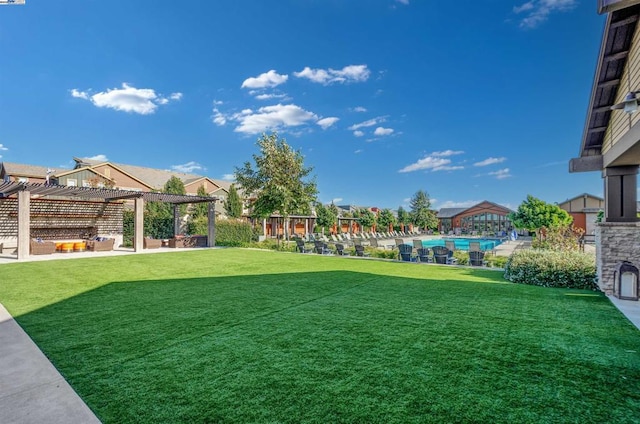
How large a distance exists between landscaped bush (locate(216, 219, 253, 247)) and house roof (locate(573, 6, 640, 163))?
18942 mm

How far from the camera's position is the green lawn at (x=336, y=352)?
102 inches

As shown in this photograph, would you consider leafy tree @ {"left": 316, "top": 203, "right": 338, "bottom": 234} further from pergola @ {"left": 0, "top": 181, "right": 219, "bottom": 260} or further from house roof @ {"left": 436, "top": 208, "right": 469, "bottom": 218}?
house roof @ {"left": 436, "top": 208, "right": 469, "bottom": 218}

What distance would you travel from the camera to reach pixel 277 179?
1897cm

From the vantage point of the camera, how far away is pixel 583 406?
104 inches

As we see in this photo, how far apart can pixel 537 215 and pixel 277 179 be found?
17.7 m

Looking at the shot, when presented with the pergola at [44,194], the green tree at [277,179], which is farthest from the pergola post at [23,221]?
the green tree at [277,179]

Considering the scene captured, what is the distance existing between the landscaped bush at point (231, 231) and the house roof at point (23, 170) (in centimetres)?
2064

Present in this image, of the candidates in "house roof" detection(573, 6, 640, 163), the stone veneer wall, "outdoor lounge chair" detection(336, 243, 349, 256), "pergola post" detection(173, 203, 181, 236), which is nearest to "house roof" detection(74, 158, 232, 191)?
"pergola post" detection(173, 203, 181, 236)

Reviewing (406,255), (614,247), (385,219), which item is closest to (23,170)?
(406,255)

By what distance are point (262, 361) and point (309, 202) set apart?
667 inches

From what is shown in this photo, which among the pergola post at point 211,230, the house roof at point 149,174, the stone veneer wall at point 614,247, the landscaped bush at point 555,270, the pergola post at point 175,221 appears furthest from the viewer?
the house roof at point 149,174

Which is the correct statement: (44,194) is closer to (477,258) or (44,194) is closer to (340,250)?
(340,250)

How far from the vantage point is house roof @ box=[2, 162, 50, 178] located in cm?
2988

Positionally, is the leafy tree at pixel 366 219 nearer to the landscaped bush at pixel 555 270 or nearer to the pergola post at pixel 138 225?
the pergola post at pixel 138 225
